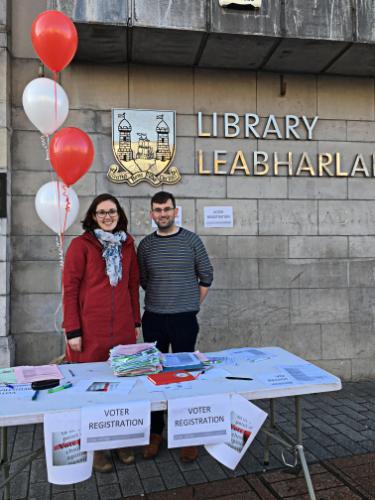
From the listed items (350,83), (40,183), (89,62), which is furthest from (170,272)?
(350,83)

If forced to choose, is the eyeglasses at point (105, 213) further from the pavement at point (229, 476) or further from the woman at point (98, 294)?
the pavement at point (229, 476)

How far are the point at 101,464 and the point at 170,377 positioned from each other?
1116 mm

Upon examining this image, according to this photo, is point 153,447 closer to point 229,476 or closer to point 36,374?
point 229,476

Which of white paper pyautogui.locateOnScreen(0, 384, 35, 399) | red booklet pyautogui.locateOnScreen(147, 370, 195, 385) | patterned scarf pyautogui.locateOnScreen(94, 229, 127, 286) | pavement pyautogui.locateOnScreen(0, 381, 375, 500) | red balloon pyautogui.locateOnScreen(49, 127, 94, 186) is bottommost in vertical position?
pavement pyautogui.locateOnScreen(0, 381, 375, 500)

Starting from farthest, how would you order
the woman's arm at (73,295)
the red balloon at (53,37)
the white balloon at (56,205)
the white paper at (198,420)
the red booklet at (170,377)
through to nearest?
the white balloon at (56,205) < the red balloon at (53,37) < the woman's arm at (73,295) < the red booklet at (170,377) < the white paper at (198,420)

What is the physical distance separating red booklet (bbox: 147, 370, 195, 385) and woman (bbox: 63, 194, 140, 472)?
66 cm

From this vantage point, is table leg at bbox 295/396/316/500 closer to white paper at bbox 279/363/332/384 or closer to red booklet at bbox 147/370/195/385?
white paper at bbox 279/363/332/384

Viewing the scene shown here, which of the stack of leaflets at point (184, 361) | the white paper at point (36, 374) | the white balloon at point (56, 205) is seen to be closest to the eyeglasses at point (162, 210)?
the white balloon at point (56, 205)

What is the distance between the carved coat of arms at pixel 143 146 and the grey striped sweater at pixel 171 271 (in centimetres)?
159

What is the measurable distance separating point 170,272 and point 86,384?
1195 millimetres

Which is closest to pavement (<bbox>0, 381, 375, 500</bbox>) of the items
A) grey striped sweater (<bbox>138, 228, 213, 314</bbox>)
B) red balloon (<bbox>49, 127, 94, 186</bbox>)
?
grey striped sweater (<bbox>138, 228, 213, 314</bbox>)

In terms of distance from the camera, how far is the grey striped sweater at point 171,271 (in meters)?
3.25

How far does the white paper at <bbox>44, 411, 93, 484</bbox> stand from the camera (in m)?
1.90

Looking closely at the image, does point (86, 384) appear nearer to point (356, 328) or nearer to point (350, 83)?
point (356, 328)
